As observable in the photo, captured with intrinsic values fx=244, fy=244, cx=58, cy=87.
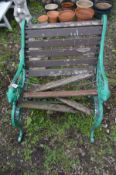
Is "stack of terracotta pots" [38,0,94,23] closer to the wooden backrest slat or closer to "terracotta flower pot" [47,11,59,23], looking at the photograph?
"terracotta flower pot" [47,11,59,23]

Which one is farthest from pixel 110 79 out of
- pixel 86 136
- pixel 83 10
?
pixel 83 10

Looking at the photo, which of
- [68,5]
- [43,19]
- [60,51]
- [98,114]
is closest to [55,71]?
[60,51]

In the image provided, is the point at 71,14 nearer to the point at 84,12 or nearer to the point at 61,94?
the point at 84,12

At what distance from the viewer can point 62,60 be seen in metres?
3.29

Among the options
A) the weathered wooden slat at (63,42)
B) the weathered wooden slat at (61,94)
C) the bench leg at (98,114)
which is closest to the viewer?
the bench leg at (98,114)

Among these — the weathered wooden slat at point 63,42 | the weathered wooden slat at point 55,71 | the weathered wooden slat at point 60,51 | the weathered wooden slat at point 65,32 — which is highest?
the weathered wooden slat at point 65,32

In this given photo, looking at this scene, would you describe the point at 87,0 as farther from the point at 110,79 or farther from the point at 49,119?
the point at 49,119

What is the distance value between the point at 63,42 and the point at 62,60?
0.24m

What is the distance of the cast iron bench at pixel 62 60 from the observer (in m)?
3.07

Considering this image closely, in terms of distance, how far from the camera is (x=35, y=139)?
11.5ft

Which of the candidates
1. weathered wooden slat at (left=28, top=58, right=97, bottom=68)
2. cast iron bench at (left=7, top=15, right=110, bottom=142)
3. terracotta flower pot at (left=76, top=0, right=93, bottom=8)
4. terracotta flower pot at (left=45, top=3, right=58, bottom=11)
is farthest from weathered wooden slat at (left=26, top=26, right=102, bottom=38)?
terracotta flower pot at (left=45, top=3, right=58, bottom=11)

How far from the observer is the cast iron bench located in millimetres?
3074

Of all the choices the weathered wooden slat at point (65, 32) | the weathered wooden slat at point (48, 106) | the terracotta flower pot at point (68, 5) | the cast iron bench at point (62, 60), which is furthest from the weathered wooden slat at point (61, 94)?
the terracotta flower pot at point (68, 5)

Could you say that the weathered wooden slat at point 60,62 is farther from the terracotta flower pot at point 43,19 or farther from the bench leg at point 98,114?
the terracotta flower pot at point 43,19
